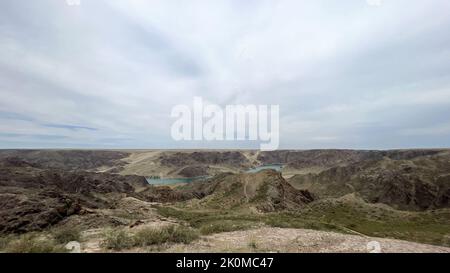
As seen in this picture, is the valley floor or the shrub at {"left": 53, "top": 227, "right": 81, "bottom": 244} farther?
the shrub at {"left": 53, "top": 227, "right": 81, "bottom": 244}

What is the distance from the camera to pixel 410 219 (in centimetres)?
4369

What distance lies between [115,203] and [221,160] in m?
134

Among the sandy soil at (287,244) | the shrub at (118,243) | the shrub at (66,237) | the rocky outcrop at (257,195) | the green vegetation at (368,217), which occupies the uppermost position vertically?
the shrub at (118,243)

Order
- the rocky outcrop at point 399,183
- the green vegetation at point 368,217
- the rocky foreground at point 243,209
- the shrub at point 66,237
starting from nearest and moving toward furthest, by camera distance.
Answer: the shrub at point 66,237 < the rocky foreground at point 243,209 < the green vegetation at point 368,217 < the rocky outcrop at point 399,183

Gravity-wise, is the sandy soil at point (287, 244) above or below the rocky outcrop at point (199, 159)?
above

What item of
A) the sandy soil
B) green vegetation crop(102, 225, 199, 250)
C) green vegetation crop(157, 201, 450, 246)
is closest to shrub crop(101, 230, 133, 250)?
green vegetation crop(102, 225, 199, 250)

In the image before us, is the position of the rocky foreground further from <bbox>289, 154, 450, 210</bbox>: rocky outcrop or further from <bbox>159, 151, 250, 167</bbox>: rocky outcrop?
<bbox>159, 151, 250, 167</bbox>: rocky outcrop

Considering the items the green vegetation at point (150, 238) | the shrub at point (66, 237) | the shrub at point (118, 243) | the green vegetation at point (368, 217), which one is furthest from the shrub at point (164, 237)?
the green vegetation at point (368, 217)

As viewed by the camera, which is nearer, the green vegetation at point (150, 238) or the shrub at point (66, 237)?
the green vegetation at point (150, 238)

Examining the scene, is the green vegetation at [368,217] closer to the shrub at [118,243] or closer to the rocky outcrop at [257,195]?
the rocky outcrop at [257,195]

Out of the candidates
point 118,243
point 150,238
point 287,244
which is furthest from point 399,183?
point 118,243
